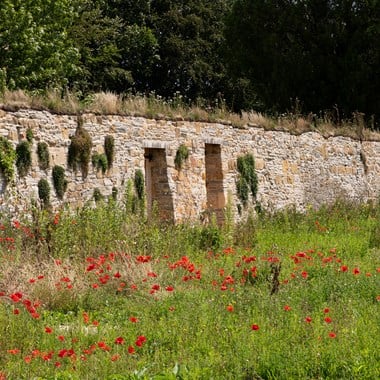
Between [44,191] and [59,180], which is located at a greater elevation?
[59,180]

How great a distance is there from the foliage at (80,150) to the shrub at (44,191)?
0.74 metres

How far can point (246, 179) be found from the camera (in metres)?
16.5

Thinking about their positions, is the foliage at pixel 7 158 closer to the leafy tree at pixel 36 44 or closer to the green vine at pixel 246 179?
the green vine at pixel 246 179

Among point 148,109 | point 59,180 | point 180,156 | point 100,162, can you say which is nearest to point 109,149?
point 100,162

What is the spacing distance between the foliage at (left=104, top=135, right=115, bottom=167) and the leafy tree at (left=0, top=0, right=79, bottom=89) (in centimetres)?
955

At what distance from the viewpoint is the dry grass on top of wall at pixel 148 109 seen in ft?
39.9

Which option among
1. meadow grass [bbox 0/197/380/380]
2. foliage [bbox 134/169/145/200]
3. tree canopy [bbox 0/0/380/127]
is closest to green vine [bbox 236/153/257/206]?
foliage [bbox 134/169/145/200]

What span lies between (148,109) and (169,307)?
7989 millimetres

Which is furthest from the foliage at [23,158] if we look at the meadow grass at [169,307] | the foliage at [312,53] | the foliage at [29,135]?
the foliage at [312,53]

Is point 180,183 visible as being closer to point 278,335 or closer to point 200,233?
point 200,233

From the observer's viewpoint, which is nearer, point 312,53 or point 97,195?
point 97,195

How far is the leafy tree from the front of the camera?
23062mm

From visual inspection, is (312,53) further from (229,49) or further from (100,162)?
(100,162)

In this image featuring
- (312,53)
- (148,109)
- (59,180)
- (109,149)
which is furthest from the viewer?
(312,53)
